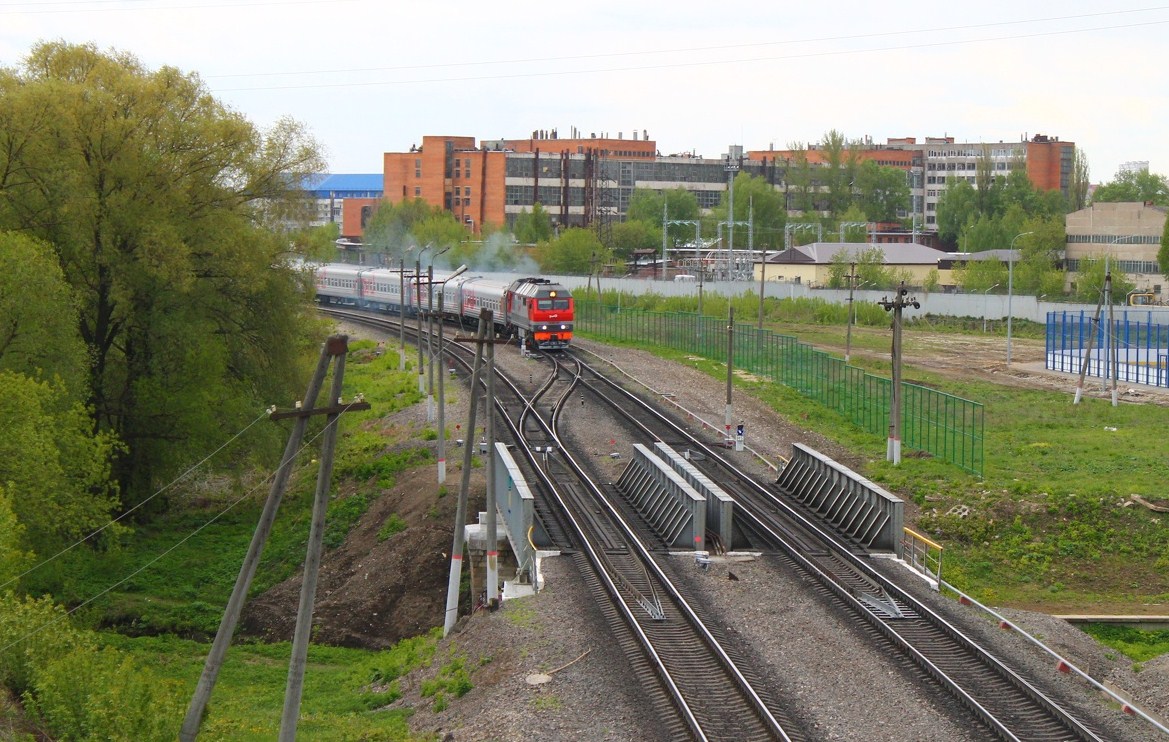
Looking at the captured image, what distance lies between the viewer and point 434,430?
3819 centimetres

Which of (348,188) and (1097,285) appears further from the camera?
(348,188)

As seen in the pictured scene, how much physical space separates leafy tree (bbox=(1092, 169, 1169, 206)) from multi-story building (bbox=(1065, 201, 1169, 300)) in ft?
142

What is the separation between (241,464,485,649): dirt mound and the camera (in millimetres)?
25172

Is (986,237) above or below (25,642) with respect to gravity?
above

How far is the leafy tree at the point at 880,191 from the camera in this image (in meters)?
146

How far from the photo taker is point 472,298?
6438 cm

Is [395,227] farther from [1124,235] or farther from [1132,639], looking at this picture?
[1132,639]

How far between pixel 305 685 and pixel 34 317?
931 cm

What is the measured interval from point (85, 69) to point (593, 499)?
54.8 feet

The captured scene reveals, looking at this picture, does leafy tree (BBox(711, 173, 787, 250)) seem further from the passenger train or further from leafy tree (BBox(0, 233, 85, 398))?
leafy tree (BBox(0, 233, 85, 398))

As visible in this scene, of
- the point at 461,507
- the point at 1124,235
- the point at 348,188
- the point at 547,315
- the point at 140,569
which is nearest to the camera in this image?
the point at 461,507

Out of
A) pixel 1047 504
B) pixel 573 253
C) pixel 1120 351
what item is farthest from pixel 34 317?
pixel 573 253

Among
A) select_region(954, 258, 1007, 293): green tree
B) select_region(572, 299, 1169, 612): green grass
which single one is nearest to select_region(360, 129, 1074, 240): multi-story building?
select_region(954, 258, 1007, 293): green tree

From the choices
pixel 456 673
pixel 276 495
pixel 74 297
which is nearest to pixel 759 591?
pixel 456 673
